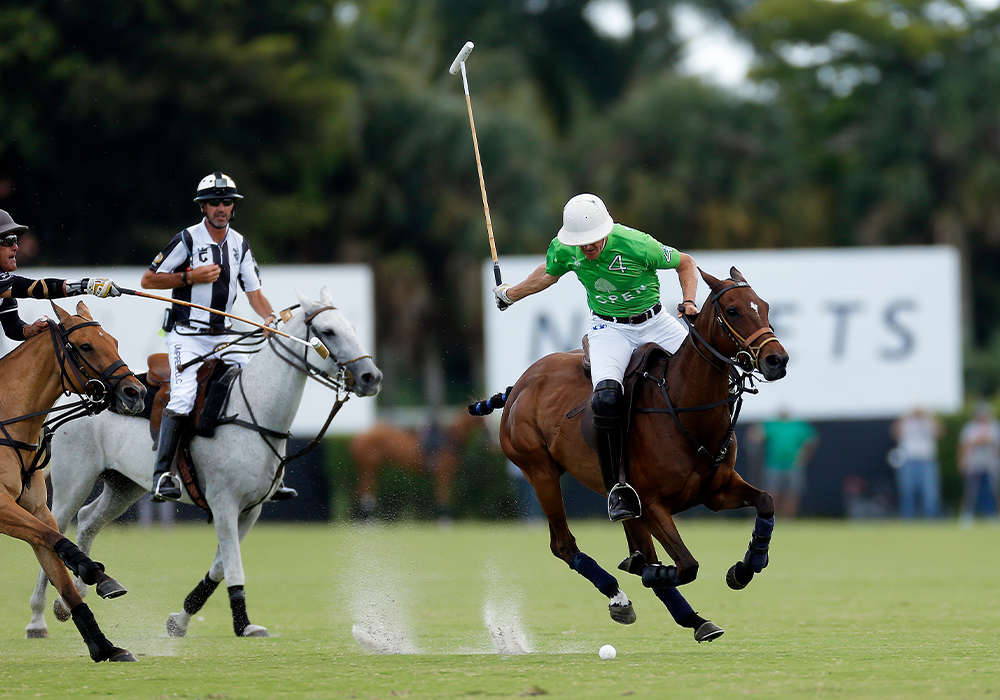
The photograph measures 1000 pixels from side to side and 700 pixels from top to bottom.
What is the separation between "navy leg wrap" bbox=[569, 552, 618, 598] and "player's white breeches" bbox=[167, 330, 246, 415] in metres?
2.87

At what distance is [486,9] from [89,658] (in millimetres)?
45227

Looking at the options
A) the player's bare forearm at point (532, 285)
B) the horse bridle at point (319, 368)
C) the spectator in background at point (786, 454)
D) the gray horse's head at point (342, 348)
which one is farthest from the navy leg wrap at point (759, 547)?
the spectator in background at point (786, 454)

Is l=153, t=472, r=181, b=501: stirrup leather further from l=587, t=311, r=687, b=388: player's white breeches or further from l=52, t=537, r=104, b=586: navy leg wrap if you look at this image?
l=587, t=311, r=687, b=388: player's white breeches

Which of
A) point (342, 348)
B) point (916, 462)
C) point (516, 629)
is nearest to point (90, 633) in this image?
point (342, 348)

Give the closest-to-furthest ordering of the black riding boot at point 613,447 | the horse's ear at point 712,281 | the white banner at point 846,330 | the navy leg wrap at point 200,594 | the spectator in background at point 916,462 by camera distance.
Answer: the horse's ear at point 712,281, the black riding boot at point 613,447, the navy leg wrap at point 200,594, the spectator in background at point 916,462, the white banner at point 846,330

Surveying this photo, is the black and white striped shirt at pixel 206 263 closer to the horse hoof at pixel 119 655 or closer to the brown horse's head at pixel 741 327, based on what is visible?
the horse hoof at pixel 119 655

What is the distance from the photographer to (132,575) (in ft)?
41.5

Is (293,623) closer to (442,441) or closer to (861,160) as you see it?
(442,441)

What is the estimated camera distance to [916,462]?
25.5m

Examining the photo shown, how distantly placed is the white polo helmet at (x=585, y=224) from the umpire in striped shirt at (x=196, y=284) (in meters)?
2.56

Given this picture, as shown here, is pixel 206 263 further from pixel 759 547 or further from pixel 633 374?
pixel 759 547

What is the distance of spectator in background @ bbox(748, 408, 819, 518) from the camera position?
24812 millimetres

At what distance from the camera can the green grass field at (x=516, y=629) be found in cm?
811

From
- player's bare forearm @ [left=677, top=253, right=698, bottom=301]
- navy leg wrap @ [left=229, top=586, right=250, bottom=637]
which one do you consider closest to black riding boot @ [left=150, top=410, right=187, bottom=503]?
navy leg wrap @ [left=229, top=586, right=250, bottom=637]
